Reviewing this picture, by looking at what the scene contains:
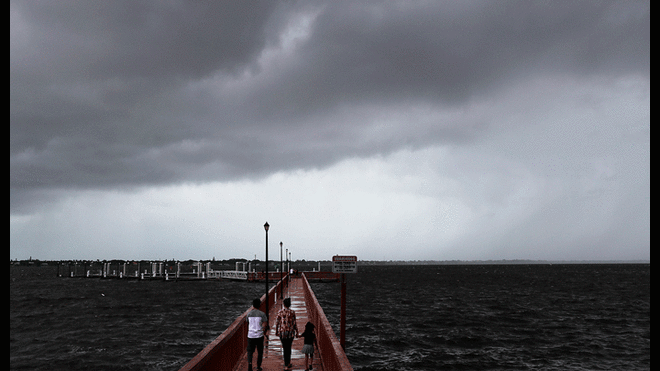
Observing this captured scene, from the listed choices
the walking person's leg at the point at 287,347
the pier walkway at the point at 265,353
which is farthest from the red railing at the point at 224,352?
the walking person's leg at the point at 287,347

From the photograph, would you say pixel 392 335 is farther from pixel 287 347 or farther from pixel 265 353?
pixel 287 347

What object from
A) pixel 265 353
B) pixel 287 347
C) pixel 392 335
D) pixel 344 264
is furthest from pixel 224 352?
pixel 392 335

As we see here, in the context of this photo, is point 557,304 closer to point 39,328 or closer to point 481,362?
point 481,362

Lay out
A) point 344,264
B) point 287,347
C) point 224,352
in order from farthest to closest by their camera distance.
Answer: point 344,264
point 287,347
point 224,352

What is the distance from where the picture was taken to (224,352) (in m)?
10.1

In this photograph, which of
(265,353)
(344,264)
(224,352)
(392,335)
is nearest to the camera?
(224,352)

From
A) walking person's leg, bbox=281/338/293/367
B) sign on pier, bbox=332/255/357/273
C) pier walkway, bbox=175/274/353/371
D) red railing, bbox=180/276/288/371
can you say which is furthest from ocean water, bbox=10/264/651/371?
sign on pier, bbox=332/255/357/273

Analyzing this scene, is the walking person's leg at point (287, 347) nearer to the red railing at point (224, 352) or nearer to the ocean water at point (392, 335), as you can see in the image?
the red railing at point (224, 352)

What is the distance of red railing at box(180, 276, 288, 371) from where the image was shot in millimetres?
8109

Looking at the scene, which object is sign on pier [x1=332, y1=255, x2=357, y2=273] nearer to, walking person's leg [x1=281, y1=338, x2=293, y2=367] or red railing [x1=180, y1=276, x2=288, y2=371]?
Result: walking person's leg [x1=281, y1=338, x2=293, y2=367]

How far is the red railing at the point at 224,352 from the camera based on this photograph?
8109 mm

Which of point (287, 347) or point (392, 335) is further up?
point (287, 347)
